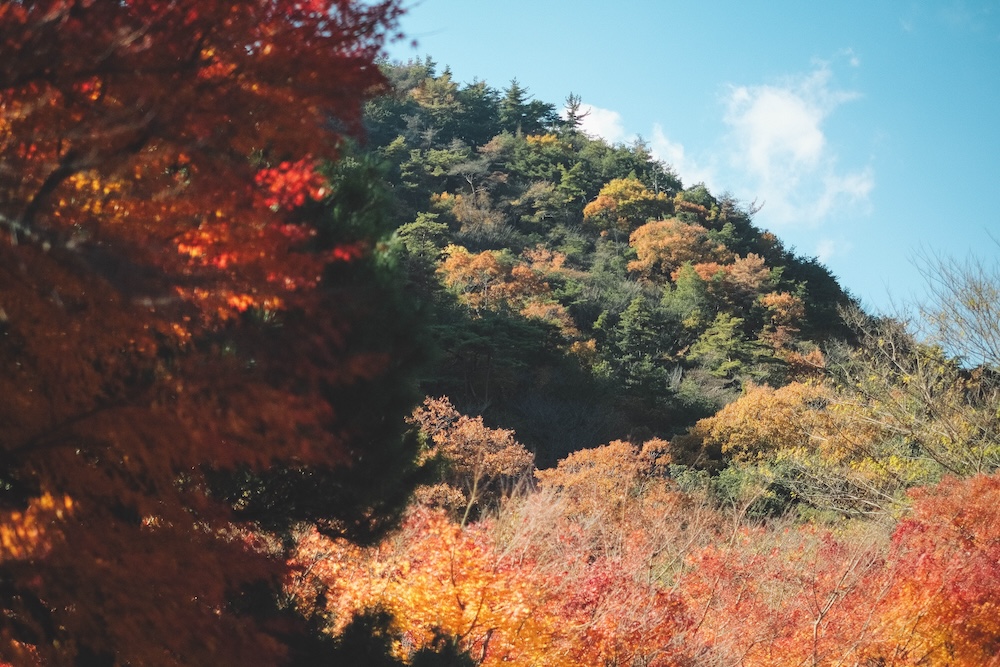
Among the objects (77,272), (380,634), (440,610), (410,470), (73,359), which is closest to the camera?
(77,272)

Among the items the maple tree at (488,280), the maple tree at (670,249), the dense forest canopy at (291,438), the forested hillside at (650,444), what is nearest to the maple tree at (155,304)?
the dense forest canopy at (291,438)

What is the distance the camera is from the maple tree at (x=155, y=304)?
13.4 ft

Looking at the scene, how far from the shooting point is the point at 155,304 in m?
4.29

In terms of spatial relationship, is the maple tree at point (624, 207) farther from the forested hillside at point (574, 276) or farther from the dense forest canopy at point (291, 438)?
the dense forest canopy at point (291, 438)

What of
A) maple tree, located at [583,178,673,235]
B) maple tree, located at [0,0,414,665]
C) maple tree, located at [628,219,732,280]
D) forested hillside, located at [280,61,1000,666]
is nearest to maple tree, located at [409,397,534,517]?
forested hillside, located at [280,61,1000,666]

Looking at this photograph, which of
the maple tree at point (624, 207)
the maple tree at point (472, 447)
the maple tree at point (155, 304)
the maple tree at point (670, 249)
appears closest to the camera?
the maple tree at point (155, 304)

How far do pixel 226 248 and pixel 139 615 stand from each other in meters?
2.39

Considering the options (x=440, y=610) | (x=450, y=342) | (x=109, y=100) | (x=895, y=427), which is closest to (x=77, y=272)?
(x=109, y=100)

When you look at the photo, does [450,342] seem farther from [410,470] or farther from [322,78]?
[322,78]

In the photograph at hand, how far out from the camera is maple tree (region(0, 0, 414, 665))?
4094 mm

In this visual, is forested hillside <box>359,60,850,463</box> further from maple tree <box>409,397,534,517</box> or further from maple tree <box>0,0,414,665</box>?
maple tree <box>0,0,414,665</box>

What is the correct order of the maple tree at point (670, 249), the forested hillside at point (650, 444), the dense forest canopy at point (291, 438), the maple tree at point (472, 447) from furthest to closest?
1. the maple tree at point (670, 249)
2. the maple tree at point (472, 447)
3. the forested hillside at point (650, 444)
4. the dense forest canopy at point (291, 438)

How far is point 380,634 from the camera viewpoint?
284 inches

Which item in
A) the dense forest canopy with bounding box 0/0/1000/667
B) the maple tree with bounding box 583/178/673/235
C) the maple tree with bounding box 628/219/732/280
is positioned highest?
the maple tree with bounding box 583/178/673/235
